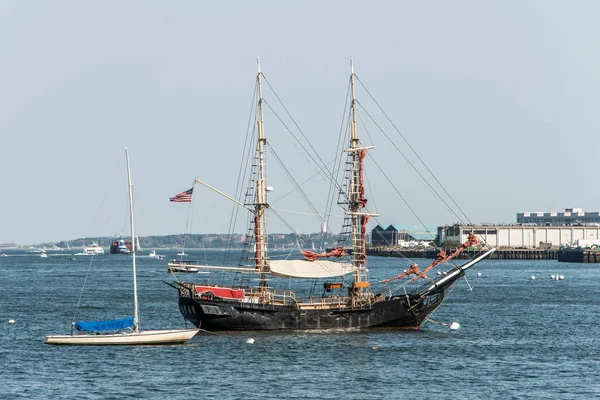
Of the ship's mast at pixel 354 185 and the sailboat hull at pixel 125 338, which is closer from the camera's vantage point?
the sailboat hull at pixel 125 338

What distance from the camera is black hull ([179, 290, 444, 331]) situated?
78188 mm

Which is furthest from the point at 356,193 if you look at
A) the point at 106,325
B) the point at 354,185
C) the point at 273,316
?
the point at 106,325

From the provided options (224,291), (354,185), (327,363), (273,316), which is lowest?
(327,363)

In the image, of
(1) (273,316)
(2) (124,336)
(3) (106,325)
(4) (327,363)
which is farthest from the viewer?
(1) (273,316)

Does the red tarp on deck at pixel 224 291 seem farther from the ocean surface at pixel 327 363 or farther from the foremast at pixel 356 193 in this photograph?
the foremast at pixel 356 193

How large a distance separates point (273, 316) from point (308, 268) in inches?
297

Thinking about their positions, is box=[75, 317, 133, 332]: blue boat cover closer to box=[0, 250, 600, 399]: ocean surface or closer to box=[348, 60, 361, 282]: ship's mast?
box=[0, 250, 600, 399]: ocean surface

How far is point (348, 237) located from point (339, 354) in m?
21.8

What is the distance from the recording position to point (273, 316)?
7906 centimetres

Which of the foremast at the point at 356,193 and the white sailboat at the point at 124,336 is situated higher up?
the foremast at the point at 356,193

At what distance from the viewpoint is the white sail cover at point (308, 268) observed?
8406 cm

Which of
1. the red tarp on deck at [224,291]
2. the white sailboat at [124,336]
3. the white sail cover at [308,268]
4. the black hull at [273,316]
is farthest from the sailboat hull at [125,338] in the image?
the white sail cover at [308,268]

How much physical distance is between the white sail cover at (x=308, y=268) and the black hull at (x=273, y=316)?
4.19 metres

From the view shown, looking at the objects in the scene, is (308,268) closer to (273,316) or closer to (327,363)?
(273,316)
